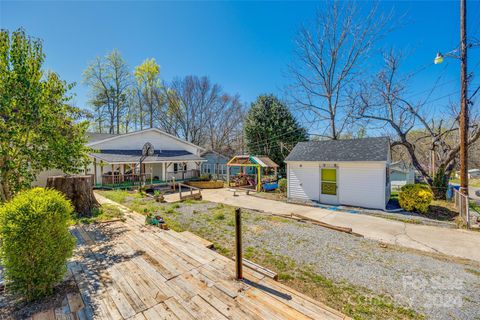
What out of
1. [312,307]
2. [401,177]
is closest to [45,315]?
[312,307]

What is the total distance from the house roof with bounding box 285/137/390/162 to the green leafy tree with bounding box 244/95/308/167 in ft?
24.8

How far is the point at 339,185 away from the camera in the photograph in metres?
11.0

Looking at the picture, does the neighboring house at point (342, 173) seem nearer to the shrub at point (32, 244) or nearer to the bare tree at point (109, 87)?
the shrub at point (32, 244)

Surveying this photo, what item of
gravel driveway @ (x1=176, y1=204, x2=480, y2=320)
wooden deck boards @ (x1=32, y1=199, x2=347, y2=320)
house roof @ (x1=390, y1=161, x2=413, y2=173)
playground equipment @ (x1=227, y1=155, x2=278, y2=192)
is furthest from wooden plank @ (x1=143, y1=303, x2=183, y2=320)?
house roof @ (x1=390, y1=161, x2=413, y2=173)

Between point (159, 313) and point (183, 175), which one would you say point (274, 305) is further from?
point (183, 175)

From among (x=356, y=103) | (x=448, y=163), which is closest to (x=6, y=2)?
(x=356, y=103)

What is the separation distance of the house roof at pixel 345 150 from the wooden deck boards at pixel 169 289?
901 cm

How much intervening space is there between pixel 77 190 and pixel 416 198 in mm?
13925

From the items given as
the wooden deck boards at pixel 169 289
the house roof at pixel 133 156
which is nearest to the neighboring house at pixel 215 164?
the house roof at pixel 133 156

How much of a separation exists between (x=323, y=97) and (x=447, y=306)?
17664 mm

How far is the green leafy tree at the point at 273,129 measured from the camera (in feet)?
68.1

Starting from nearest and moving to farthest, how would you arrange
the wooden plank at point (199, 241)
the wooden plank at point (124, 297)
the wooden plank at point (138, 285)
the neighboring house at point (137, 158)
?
the wooden plank at point (124, 297) → the wooden plank at point (138, 285) → the wooden plank at point (199, 241) → the neighboring house at point (137, 158)

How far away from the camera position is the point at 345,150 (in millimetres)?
11281

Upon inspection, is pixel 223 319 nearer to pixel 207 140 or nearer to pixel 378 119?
pixel 378 119
